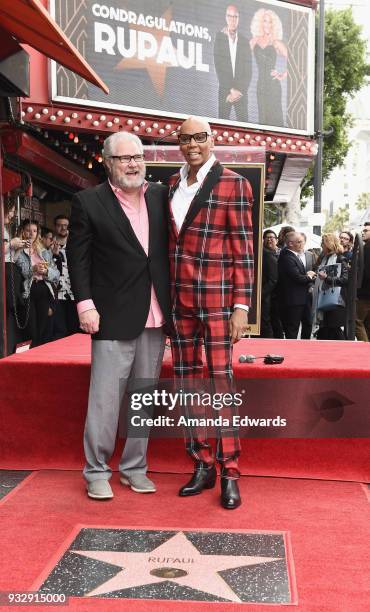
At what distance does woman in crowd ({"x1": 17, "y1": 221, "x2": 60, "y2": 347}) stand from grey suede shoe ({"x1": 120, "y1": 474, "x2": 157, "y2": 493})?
4.08 m

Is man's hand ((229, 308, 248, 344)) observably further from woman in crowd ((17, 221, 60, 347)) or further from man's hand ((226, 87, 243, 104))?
man's hand ((226, 87, 243, 104))

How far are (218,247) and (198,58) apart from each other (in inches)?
259

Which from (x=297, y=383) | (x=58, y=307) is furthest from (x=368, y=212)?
(x=297, y=383)

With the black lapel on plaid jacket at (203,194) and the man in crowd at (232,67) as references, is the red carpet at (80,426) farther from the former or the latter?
the man in crowd at (232,67)

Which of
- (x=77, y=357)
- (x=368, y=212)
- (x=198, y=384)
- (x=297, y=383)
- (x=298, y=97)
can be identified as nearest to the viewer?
→ (x=198, y=384)

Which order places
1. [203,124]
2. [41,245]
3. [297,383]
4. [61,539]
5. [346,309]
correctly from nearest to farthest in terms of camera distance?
[61,539]
[203,124]
[297,383]
[41,245]
[346,309]

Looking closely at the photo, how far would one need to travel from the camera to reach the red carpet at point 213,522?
2773mm

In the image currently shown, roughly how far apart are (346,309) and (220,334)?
5.86m

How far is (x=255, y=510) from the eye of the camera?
3.81m

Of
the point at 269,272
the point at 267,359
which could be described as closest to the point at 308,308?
the point at 269,272

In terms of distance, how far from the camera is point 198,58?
9703 millimetres

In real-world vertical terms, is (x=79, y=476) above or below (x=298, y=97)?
below

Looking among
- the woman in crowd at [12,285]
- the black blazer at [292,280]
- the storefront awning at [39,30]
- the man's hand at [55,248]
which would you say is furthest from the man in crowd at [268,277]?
the storefront awning at [39,30]

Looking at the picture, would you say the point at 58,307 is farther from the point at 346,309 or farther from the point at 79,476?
the point at 79,476
